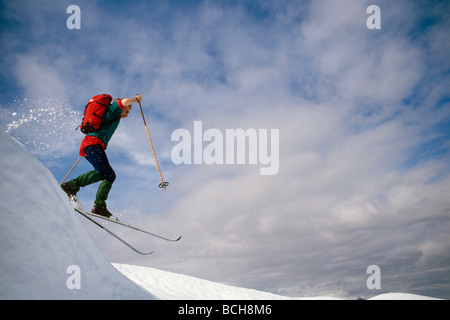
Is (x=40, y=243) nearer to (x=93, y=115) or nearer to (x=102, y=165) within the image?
(x=102, y=165)

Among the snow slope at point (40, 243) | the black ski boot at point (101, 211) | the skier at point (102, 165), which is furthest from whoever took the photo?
the black ski boot at point (101, 211)

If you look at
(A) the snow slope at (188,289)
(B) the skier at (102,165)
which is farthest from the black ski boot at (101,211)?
(A) the snow slope at (188,289)

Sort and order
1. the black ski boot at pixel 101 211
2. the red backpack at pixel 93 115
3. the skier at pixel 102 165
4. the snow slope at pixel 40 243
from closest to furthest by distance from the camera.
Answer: the snow slope at pixel 40 243 < the red backpack at pixel 93 115 < the skier at pixel 102 165 < the black ski boot at pixel 101 211

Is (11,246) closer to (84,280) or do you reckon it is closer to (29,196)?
(29,196)

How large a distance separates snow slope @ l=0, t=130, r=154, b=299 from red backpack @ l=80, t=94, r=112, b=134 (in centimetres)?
163

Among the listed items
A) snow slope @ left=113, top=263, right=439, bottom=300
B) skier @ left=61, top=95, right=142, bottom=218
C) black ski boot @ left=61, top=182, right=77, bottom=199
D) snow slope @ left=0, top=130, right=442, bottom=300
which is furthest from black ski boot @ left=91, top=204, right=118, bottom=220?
snow slope @ left=113, top=263, right=439, bottom=300

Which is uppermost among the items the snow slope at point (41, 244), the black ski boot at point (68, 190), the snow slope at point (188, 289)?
the black ski boot at point (68, 190)

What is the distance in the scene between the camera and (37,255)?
4324 mm

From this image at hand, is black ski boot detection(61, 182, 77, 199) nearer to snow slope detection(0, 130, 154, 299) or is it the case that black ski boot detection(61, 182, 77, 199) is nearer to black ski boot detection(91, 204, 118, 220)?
black ski boot detection(91, 204, 118, 220)

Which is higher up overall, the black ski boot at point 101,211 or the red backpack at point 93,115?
the red backpack at point 93,115

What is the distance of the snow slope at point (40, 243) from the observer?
159 inches

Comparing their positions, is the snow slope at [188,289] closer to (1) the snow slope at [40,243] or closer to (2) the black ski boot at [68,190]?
(1) the snow slope at [40,243]
